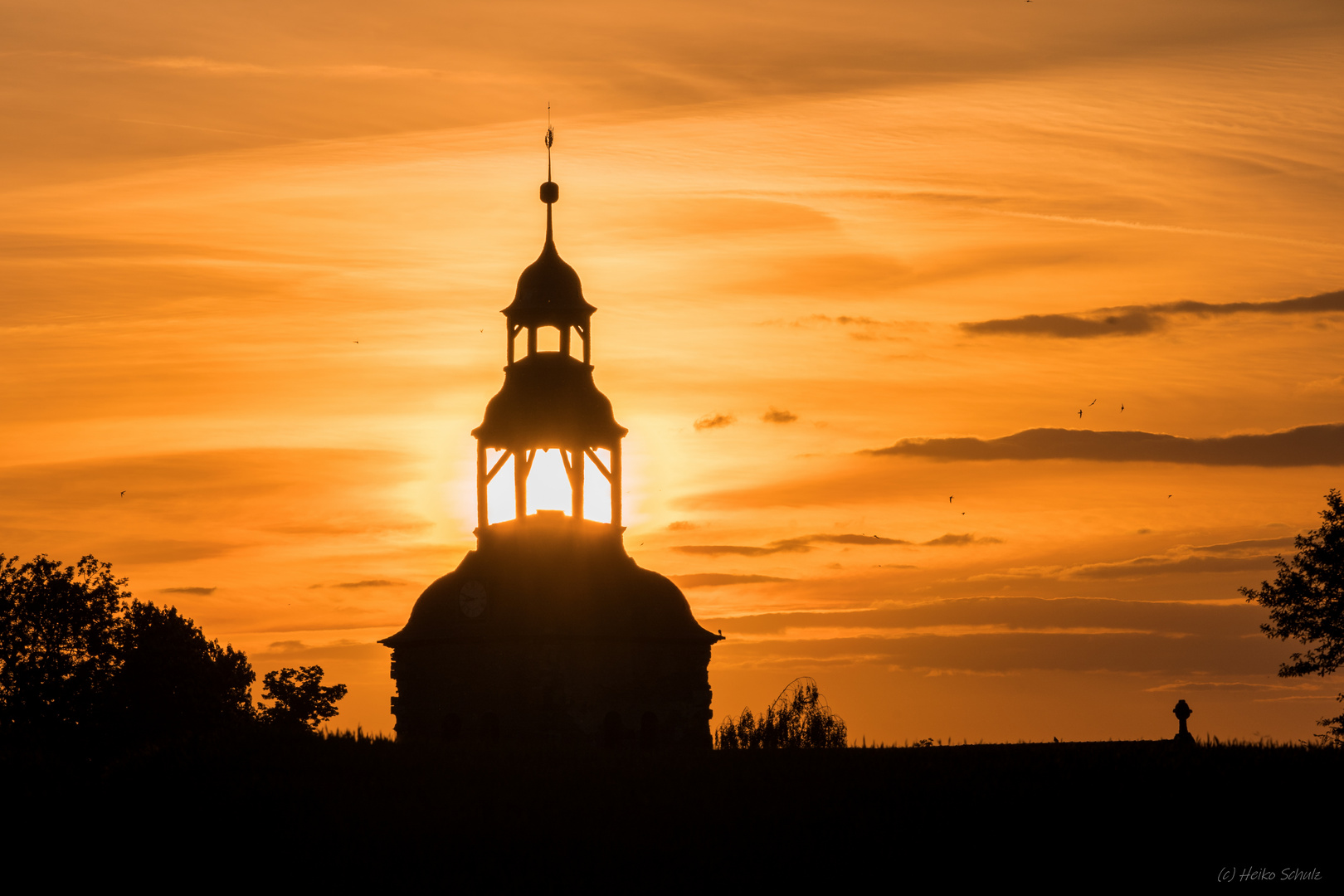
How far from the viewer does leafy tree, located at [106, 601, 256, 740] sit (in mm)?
58112

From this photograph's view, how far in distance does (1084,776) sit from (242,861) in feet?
51.9

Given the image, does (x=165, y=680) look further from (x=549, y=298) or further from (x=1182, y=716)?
(x=1182, y=716)

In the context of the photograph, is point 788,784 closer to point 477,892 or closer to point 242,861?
point 477,892

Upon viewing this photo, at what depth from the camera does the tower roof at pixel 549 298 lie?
4366cm

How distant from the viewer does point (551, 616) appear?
41.3m

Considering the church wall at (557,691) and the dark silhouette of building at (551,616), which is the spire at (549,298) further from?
the church wall at (557,691)

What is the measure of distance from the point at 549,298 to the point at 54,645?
27026 mm

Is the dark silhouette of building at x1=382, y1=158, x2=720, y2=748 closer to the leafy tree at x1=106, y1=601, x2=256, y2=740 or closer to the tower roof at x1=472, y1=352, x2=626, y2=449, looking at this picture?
the tower roof at x1=472, y1=352, x2=626, y2=449

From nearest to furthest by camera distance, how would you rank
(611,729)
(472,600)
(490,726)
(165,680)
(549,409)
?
(490,726) < (611,729) < (472,600) < (549,409) < (165,680)

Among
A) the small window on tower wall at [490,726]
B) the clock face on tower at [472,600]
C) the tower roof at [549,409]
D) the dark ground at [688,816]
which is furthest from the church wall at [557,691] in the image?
the dark ground at [688,816]

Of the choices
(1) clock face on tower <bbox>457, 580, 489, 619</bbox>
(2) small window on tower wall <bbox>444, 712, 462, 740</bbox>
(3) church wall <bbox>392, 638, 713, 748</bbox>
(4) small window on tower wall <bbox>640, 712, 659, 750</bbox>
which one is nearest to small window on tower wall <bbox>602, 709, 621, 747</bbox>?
(3) church wall <bbox>392, 638, 713, 748</bbox>

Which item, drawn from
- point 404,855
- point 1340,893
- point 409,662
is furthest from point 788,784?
point 409,662

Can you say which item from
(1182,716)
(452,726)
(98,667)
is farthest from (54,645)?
(1182,716)

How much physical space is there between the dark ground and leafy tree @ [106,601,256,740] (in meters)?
24.6
